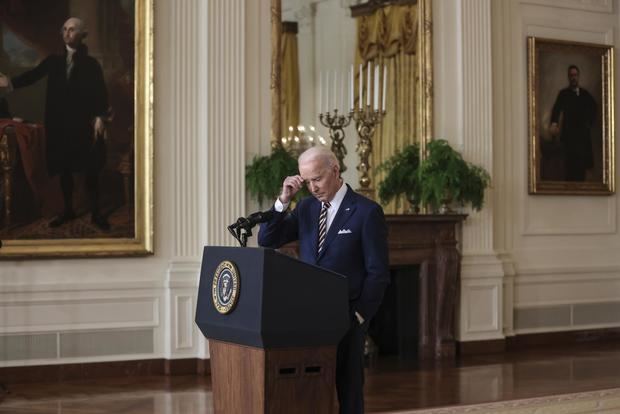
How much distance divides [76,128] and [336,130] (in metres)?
2.27

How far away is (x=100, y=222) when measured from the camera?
7.80 m

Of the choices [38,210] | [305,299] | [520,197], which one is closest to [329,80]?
[520,197]

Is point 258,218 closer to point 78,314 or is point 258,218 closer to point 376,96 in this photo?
point 78,314

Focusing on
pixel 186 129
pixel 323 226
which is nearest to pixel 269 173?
pixel 186 129

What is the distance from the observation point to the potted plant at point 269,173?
26.1 feet

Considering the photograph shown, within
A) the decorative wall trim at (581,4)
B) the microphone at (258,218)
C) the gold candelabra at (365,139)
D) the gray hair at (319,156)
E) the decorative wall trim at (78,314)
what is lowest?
the decorative wall trim at (78,314)

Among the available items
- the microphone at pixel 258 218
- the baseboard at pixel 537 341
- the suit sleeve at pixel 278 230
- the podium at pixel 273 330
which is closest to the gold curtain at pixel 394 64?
the baseboard at pixel 537 341

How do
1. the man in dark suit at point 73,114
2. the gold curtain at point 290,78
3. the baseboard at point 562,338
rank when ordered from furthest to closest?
the baseboard at point 562,338, the gold curtain at point 290,78, the man in dark suit at point 73,114

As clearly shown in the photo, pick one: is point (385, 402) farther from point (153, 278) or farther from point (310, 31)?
point (310, 31)

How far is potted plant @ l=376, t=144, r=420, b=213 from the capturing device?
894cm

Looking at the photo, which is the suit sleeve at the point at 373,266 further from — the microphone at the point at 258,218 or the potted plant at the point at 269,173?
the potted plant at the point at 269,173

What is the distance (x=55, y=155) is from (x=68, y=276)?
92 centimetres

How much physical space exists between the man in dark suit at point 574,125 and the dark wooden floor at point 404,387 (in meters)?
2.09

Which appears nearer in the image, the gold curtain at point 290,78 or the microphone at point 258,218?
the microphone at point 258,218
